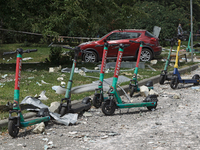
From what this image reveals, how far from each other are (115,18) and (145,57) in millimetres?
3340

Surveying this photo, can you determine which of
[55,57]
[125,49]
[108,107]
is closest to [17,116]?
[108,107]

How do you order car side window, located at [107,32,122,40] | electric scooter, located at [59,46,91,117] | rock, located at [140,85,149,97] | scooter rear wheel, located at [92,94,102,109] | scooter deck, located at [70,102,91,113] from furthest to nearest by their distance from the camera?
1. car side window, located at [107,32,122,40]
2. rock, located at [140,85,149,97]
3. scooter rear wheel, located at [92,94,102,109]
4. scooter deck, located at [70,102,91,113]
5. electric scooter, located at [59,46,91,117]

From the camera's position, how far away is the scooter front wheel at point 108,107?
5.73 metres

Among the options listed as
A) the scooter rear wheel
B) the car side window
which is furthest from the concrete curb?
the car side window

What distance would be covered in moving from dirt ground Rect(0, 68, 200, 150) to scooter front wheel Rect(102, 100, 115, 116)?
9cm

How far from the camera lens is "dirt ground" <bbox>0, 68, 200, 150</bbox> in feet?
13.9

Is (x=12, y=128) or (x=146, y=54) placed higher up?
(x=12, y=128)

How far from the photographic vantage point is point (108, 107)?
578cm

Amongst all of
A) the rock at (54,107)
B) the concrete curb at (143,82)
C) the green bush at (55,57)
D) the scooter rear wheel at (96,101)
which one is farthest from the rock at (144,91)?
the green bush at (55,57)

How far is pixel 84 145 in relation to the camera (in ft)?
14.1

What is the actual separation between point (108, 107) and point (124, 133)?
1.06 meters

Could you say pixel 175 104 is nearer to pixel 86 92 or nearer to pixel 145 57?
pixel 86 92

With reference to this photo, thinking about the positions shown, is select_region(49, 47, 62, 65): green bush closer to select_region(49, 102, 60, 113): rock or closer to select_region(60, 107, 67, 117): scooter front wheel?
select_region(49, 102, 60, 113): rock

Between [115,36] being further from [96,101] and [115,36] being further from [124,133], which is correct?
[124,133]
